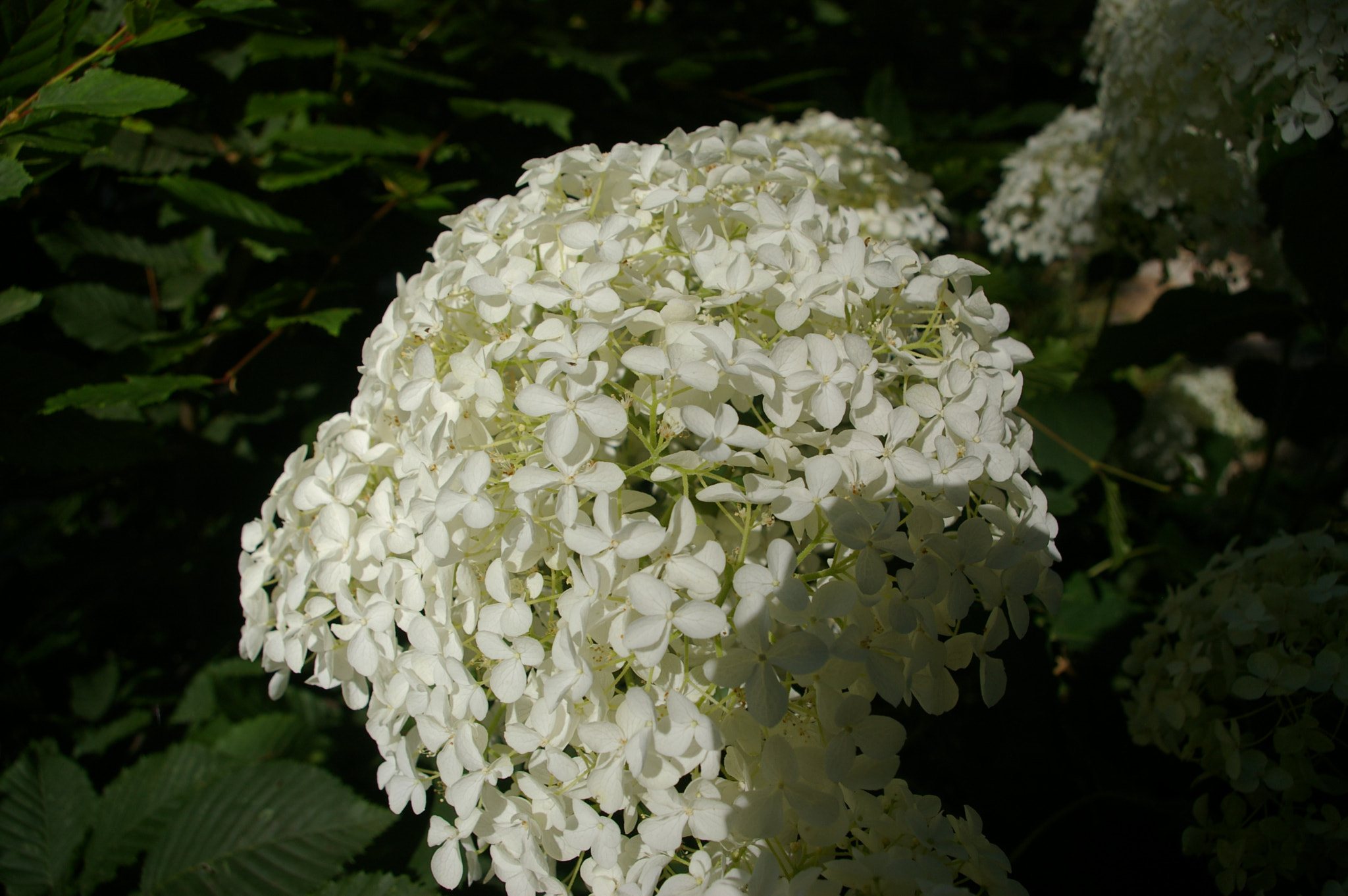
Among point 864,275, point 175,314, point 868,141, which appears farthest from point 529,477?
point 175,314

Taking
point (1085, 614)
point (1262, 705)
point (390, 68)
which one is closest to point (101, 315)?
point (390, 68)

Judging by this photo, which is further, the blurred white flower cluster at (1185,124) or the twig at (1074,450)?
the twig at (1074,450)

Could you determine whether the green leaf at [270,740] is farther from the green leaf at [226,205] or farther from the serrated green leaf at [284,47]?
the serrated green leaf at [284,47]

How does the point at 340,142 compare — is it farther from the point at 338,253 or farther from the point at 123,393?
the point at 123,393

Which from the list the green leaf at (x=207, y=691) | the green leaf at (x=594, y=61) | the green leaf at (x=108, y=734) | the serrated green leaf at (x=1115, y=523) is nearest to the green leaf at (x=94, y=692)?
the green leaf at (x=108, y=734)

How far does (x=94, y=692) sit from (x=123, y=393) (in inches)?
49.3

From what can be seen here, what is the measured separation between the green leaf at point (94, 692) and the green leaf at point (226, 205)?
145 centimetres

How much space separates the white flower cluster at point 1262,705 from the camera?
1014 mm

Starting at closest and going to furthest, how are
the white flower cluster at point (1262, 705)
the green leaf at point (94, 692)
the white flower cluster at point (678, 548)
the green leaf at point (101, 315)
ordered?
the white flower cluster at point (678, 548) < the white flower cluster at point (1262, 705) < the green leaf at point (101, 315) < the green leaf at point (94, 692)

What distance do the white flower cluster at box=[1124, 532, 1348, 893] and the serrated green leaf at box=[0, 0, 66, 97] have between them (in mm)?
2248

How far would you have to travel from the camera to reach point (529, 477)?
0.74 metres

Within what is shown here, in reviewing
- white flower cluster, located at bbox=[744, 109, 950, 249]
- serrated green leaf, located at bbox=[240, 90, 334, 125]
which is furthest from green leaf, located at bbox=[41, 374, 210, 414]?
white flower cluster, located at bbox=[744, 109, 950, 249]

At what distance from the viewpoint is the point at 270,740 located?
1.66 m

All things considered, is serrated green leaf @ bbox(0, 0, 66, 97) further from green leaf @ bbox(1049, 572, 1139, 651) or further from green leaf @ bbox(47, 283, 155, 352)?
green leaf @ bbox(1049, 572, 1139, 651)
